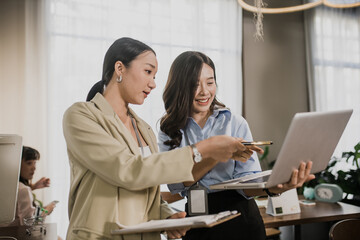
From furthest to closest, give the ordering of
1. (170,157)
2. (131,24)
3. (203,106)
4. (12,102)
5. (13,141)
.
Answer: (131,24) → (12,102) → (203,106) → (13,141) → (170,157)

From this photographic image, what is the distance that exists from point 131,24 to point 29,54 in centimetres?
119

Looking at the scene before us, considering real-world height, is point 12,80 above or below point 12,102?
above

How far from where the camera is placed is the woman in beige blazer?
1.00 metres

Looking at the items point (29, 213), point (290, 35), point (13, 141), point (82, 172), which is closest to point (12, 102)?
point (29, 213)

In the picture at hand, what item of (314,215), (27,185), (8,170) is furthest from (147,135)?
(27,185)

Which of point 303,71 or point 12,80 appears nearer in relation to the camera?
point 12,80

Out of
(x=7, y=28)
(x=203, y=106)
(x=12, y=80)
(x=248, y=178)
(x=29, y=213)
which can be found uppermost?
(x=7, y=28)

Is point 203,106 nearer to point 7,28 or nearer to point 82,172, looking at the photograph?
point 82,172

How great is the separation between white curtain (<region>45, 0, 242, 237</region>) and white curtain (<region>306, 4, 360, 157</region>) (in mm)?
1279

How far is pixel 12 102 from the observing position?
11.8 ft

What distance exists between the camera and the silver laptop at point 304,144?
3.34 ft

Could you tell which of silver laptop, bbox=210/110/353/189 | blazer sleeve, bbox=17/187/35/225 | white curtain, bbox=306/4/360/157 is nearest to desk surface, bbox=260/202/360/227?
silver laptop, bbox=210/110/353/189

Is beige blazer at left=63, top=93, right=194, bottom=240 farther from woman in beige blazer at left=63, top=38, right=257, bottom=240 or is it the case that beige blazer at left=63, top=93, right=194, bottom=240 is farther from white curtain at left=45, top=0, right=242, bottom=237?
white curtain at left=45, top=0, right=242, bottom=237

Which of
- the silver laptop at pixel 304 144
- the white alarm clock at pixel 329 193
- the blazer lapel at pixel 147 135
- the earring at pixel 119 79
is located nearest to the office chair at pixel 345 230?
the silver laptop at pixel 304 144
